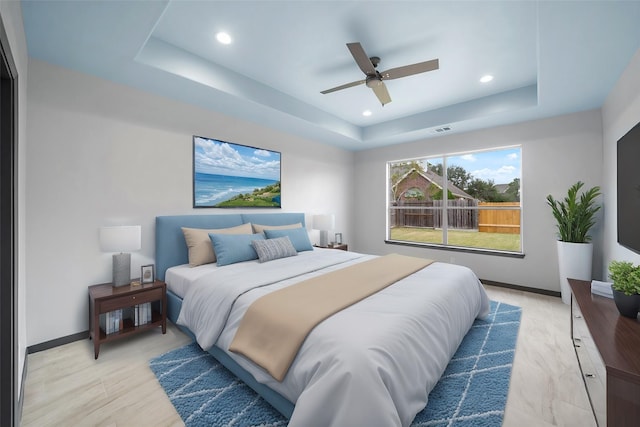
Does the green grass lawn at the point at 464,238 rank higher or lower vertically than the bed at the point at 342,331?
higher

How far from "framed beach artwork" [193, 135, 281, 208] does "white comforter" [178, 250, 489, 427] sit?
1.25 meters

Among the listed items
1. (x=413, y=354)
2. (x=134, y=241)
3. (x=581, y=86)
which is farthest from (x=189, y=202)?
(x=581, y=86)

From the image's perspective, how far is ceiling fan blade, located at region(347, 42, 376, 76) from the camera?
2.17 meters

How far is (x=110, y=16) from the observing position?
1.83 metres

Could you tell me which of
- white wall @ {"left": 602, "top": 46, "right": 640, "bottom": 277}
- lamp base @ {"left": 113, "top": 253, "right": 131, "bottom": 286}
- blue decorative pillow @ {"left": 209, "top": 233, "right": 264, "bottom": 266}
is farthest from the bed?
white wall @ {"left": 602, "top": 46, "right": 640, "bottom": 277}

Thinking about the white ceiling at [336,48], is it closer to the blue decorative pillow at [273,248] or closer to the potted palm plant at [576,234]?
the potted palm plant at [576,234]

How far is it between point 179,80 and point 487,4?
274 cm

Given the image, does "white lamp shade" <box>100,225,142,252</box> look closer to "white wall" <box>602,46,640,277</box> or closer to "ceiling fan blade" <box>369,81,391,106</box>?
"ceiling fan blade" <box>369,81,391,106</box>

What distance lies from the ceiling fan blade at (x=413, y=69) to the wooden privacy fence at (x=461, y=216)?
288 cm

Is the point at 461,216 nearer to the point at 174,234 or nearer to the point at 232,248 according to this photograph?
the point at 232,248

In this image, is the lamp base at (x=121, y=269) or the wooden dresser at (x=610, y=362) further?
the lamp base at (x=121, y=269)

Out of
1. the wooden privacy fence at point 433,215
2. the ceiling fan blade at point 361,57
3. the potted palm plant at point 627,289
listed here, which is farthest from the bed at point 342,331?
the wooden privacy fence at point 433,215

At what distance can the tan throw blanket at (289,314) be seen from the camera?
4.77 feet

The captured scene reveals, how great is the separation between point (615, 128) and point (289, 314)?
12.3 ft
